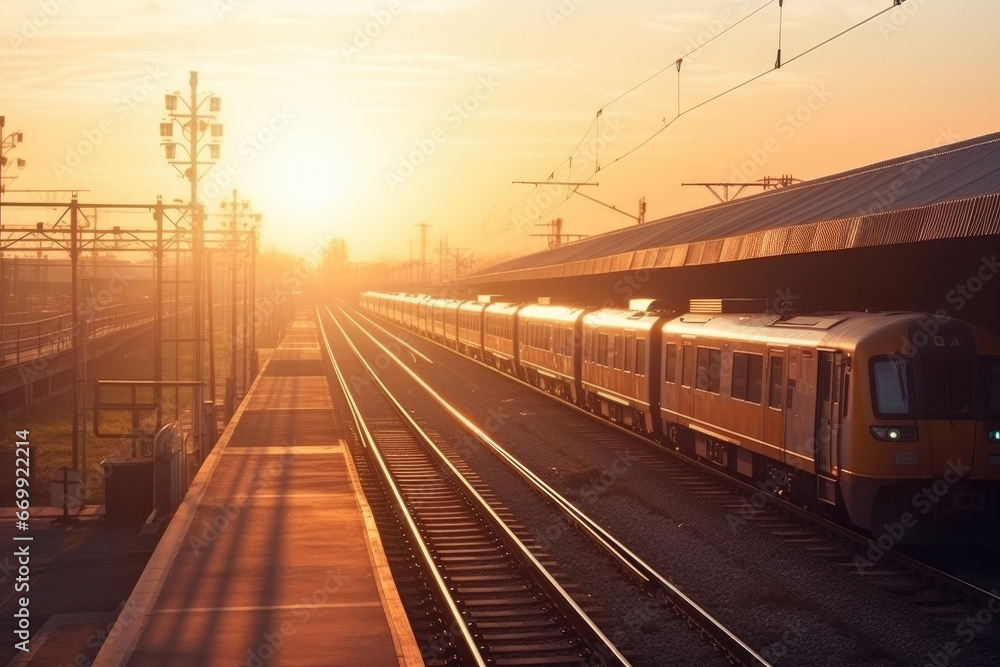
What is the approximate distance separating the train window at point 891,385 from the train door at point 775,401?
2.19m

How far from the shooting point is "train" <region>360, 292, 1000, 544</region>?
41.2ft

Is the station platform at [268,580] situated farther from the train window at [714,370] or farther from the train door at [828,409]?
the train window at [714,370]

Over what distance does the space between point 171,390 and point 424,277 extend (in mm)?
104085

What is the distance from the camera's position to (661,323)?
70.6 feet

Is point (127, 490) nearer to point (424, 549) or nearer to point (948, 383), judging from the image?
point (424, 549)

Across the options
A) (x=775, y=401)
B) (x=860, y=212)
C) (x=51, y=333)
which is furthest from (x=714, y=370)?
(x=51, y=333)

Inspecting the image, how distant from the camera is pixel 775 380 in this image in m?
15.2

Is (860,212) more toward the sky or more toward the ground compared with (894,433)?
more toward the sky

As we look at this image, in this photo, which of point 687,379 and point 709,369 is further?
point 687,379

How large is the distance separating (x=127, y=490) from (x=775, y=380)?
36.4 ft

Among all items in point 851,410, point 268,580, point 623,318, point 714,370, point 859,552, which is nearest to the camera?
point 268,580

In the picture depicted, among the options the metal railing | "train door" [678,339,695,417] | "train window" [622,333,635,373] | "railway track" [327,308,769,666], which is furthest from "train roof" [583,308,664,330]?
the metal railing

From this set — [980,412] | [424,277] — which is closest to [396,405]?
[980,412]

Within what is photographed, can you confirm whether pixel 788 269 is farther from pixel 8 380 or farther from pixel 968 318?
pixel 8 380
